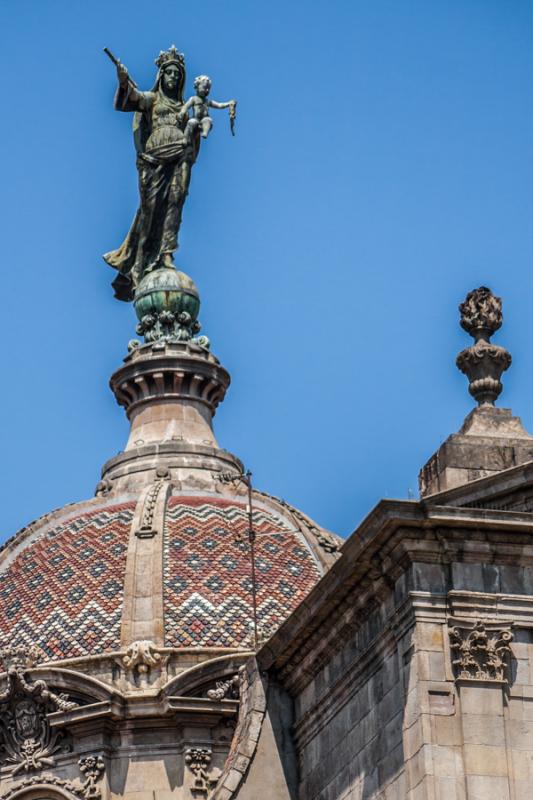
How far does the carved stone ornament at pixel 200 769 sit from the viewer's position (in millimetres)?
53188

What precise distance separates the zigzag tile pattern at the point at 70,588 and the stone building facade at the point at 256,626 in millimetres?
47

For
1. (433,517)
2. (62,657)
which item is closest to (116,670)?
(62,657)

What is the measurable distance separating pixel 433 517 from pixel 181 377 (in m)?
26.7

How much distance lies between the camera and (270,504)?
2349 inches

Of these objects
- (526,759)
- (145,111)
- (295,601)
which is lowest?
(526,759)

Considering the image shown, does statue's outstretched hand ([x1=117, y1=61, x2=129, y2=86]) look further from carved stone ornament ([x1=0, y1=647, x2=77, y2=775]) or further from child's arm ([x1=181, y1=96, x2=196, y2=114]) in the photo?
carved stone ornament ([x1=0, y1=647, x2=77, y2=775])

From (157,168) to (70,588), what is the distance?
12907mm

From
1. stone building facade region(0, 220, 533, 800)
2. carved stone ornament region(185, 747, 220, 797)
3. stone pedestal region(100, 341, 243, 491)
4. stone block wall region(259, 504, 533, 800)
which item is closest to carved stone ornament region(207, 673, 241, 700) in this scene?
stone building facade region(0, 220, 533, 800)

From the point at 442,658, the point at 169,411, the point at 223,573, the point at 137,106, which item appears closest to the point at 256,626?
the point at 223,573

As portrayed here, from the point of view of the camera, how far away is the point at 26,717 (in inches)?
2141

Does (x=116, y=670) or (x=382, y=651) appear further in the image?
(x=116, y=670)

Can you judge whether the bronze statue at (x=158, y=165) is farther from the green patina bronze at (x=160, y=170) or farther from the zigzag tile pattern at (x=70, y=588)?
the zigzag tile pattern at (x=70, y=588)

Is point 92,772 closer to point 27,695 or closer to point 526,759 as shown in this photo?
point 27,695

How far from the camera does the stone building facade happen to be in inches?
1388
